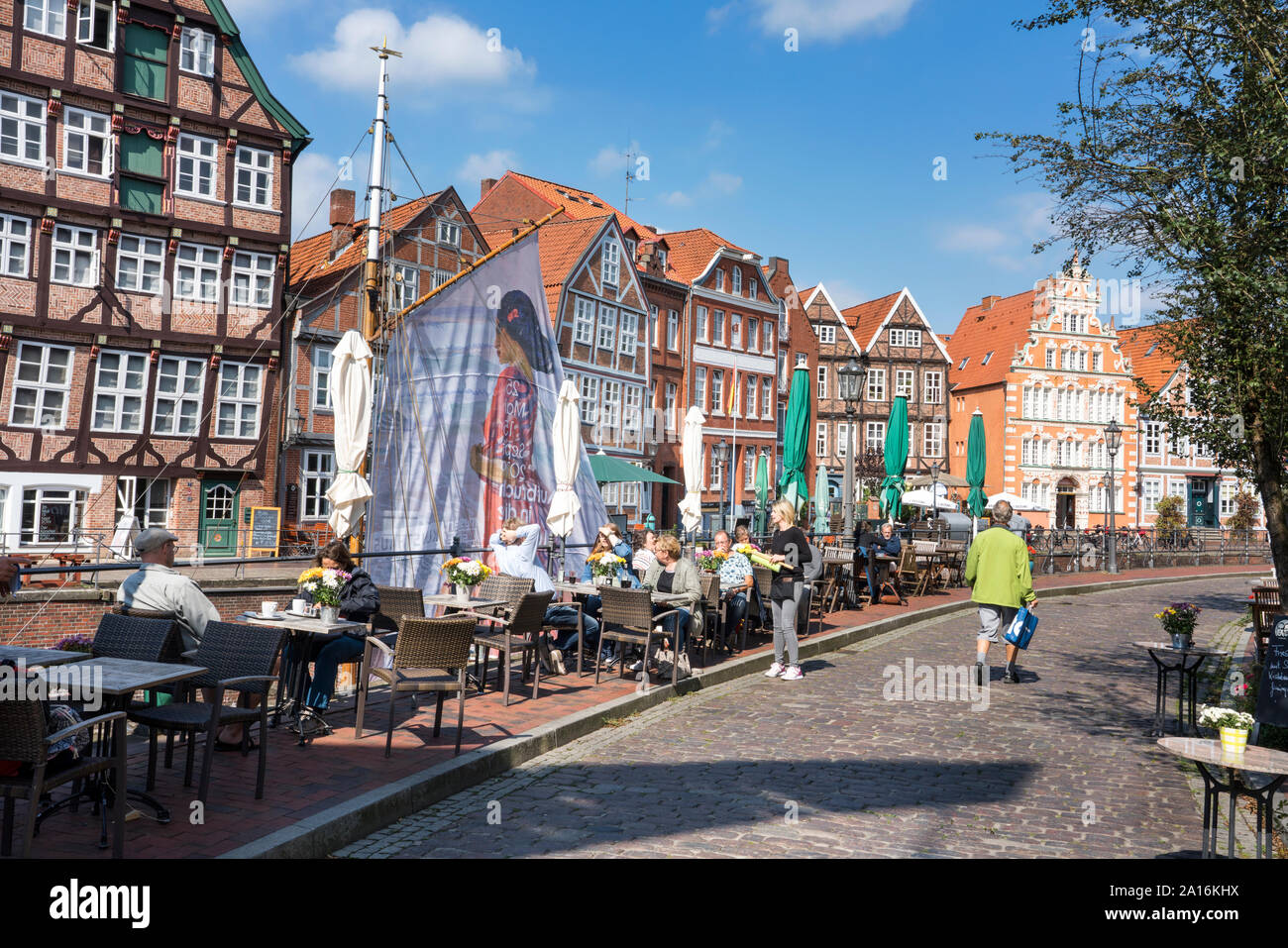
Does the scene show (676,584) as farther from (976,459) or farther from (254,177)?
(976,459)

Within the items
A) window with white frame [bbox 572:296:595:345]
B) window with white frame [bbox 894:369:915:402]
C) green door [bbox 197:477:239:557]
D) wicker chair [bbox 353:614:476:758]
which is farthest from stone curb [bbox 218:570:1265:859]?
window with white frame [bbox 894:369:915:402]

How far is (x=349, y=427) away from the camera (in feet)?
39.5

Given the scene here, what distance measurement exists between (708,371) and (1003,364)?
21.5 metres

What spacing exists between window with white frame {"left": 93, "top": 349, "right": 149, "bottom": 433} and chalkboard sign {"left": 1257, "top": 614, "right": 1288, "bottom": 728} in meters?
26.6

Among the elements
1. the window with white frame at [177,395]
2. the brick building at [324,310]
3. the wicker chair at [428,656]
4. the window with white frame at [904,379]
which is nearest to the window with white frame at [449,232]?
the brick building at [324,310]

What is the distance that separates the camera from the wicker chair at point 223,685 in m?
5.87

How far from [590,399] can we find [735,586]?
89.8ft

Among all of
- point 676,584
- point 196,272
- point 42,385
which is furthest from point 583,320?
point 676,584

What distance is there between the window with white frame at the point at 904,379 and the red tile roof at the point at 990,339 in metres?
4.88

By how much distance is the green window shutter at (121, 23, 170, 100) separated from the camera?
26359 mm

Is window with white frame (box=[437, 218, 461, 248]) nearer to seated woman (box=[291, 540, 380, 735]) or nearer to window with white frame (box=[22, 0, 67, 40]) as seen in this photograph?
window with white frame (box=[22, 0, 67, 40])

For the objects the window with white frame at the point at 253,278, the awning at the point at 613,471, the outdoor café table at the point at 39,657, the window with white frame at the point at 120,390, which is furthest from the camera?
the window with white frame at the point at 253,278

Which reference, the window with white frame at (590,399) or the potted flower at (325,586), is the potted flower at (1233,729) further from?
the window with white frame at (590,399)

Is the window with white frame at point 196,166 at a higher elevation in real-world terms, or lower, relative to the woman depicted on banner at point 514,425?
higher
